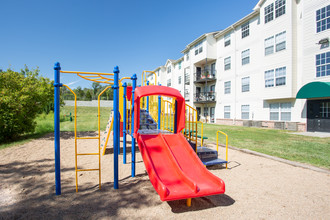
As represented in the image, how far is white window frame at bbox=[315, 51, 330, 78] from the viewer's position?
13688 millimetres

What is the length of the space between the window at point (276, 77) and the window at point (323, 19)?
3736mm

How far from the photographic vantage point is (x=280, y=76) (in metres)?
17.1

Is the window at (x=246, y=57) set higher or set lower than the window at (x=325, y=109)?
higher

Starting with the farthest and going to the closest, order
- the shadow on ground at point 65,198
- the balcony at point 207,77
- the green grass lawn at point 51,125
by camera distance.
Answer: the balcony at point 207,77
the green grass lawn at point 51,125
the shadow on ground at point 65,198

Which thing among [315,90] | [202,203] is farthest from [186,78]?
[202,203]

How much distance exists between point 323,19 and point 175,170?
17.0m

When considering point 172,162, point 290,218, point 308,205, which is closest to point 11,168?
point 172,162

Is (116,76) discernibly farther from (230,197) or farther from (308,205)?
(308,205)

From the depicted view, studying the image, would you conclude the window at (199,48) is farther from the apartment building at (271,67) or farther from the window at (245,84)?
the window at (245,84)

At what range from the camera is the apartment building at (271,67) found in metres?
14.4

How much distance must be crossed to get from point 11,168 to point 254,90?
68.2 feet

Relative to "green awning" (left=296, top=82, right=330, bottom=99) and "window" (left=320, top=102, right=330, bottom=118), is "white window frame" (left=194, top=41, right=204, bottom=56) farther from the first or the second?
"window" (left=320, top=102, right=330, bottom=118)

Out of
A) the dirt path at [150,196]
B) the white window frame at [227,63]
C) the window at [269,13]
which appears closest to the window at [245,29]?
the window at [269,13]

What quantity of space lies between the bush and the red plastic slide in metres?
8.63
